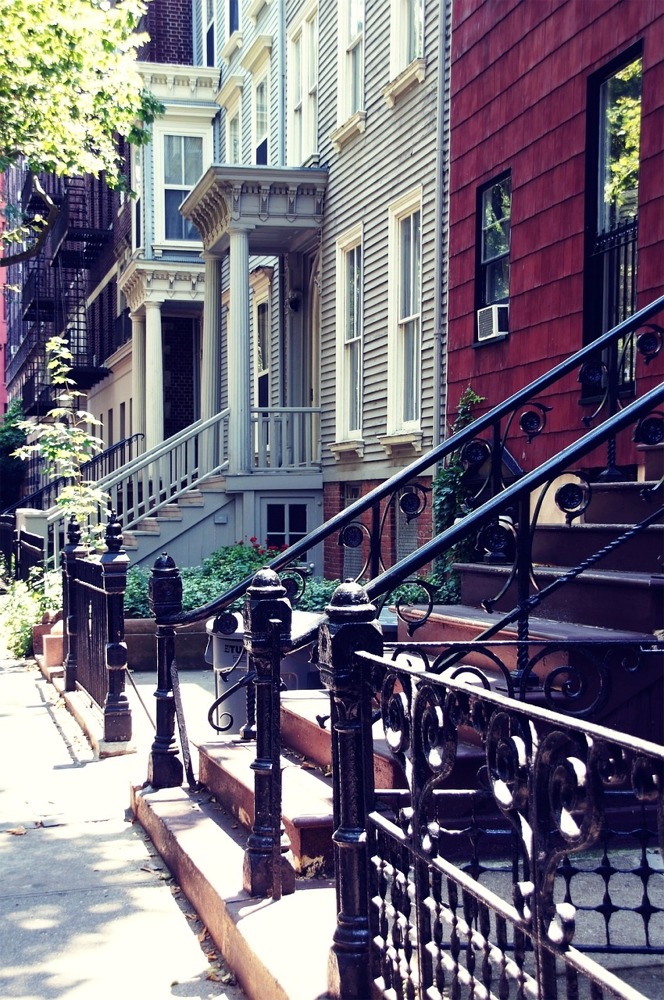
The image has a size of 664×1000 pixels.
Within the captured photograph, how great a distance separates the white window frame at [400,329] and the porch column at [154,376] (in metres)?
9.02

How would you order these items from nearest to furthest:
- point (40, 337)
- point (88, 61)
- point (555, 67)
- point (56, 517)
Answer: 1. point (555, 67)
2. point (56, 517)
3. point (88, 61)
4. point (40, 337)

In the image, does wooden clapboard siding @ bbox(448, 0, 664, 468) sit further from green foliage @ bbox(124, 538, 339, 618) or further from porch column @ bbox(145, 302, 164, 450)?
porch column @ bbox(145, 302, 164, 450)

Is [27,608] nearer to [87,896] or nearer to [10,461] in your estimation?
[87,896]

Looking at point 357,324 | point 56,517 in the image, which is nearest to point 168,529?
point 56,517

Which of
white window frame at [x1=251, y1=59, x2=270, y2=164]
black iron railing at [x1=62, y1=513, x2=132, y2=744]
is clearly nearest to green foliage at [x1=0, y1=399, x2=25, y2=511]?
white window frame at [x1=251, y1=59, x2=270, y2=164]

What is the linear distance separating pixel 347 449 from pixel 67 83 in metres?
7.28

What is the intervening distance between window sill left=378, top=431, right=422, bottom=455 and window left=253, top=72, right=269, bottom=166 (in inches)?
325

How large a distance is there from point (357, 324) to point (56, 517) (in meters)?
4.81

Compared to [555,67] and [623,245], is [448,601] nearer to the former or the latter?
[623,245]

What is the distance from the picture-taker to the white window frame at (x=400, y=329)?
12918 mm

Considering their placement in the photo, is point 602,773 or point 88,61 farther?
point 88,61

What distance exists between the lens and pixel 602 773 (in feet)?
6.26

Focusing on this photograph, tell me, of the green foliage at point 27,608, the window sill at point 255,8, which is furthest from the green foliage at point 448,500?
the window sill at point 255,8

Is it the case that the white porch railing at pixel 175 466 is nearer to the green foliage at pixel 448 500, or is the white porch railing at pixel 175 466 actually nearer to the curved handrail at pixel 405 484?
the green foliage at pixel 448 500
